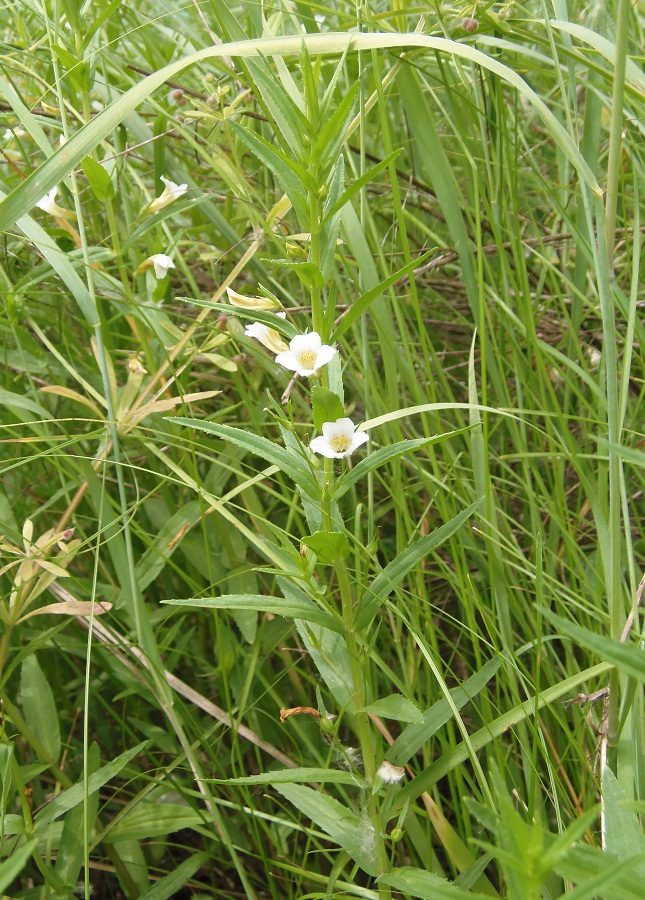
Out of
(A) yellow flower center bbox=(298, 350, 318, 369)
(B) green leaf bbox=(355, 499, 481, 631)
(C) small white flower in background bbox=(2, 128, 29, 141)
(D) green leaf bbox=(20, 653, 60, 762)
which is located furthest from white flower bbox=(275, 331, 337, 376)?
(C) small white flower in background bbox=(2, 128, 29, 141)

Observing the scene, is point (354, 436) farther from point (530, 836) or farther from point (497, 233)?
point (497, 233)

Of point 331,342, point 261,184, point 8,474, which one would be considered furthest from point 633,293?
point 8,474

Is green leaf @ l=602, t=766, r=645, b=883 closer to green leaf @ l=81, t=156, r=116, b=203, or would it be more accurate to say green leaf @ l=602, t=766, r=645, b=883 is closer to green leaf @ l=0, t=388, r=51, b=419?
green leaf @ l=0, t=388, r=51, b=419

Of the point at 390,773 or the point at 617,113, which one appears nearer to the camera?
the point at 617,113

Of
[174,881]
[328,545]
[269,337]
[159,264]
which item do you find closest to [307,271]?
[269,337]

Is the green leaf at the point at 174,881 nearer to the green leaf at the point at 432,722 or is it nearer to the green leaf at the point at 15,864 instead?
the green leaf at the point at 432,722

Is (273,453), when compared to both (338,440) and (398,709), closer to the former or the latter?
(338,440)

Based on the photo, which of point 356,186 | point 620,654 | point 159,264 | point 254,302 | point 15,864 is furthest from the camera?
point 159,264
